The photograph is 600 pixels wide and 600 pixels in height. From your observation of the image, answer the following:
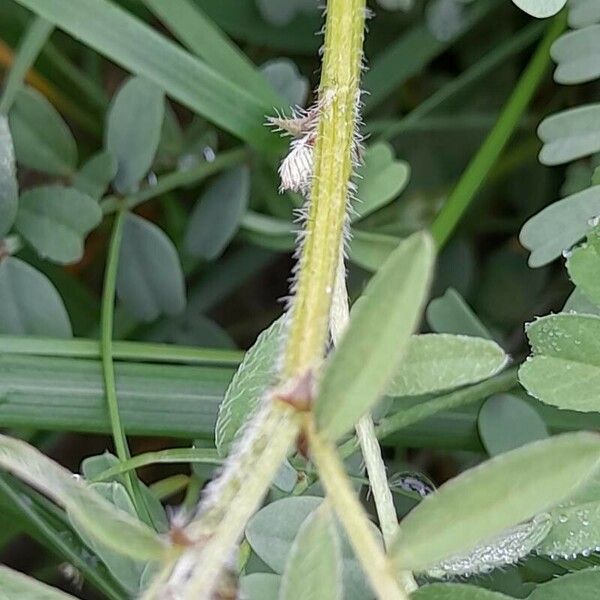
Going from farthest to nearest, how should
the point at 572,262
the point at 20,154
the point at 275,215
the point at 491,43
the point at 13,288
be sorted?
the point at 491,43 < the point at 275,215 < the point at 20,154 < the point at 13,288 < the point at 572,262

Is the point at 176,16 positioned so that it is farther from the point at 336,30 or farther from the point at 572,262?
the point at 572,262

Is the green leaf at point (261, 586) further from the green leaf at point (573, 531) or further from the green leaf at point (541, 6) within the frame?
the green leaf at point (541, 6)

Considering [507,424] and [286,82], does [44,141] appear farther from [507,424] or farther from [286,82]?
[507,424]

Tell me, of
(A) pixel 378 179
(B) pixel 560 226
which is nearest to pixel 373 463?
(B) pixel 560 226

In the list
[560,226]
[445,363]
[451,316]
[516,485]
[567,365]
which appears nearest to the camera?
[516,485]

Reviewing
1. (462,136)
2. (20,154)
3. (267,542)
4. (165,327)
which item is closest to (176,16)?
(20,154)

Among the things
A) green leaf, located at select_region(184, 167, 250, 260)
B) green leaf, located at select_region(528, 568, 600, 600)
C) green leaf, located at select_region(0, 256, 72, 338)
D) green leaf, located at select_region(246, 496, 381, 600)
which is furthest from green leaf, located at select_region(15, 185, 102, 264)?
green leaf, located at select_region(528, 568, 600, 600)
